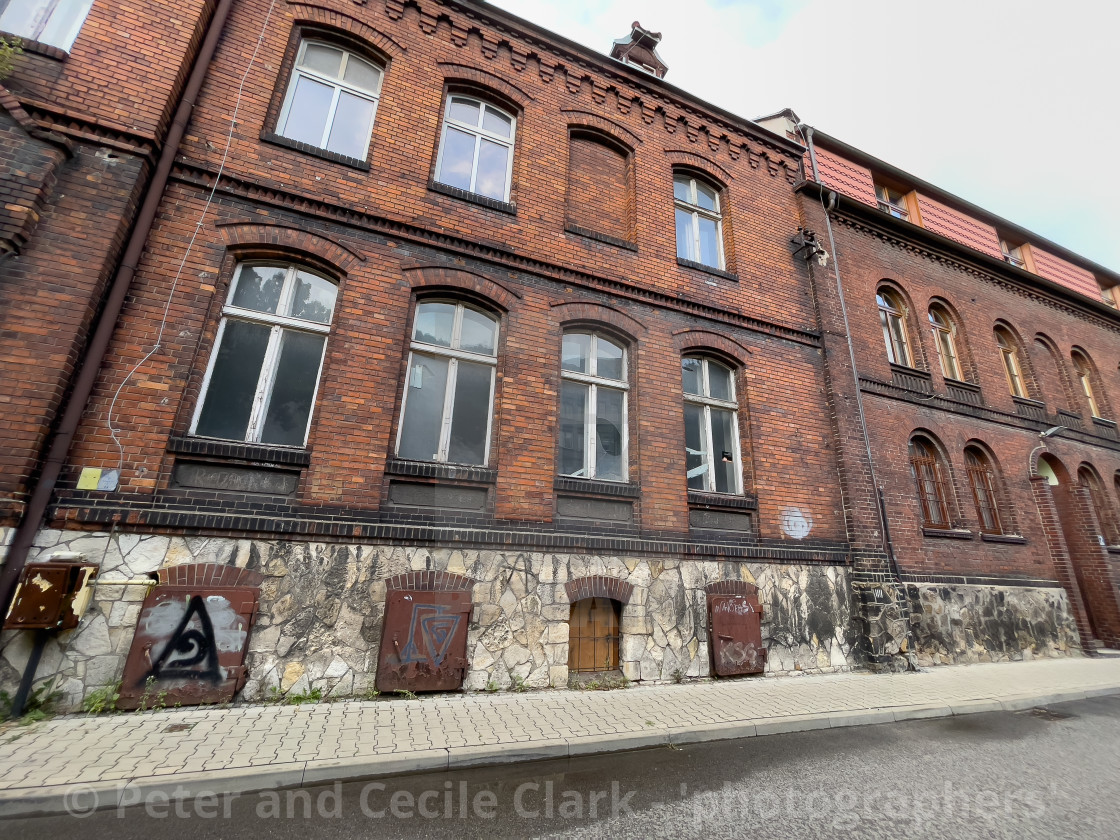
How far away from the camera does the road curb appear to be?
8.78 ft

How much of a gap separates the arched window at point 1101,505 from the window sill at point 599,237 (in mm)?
13244

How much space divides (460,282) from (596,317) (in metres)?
2.01

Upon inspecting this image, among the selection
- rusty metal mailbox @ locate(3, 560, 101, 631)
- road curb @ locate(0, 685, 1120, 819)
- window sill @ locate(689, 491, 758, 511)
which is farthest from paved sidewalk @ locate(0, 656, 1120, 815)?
window sill @ locate(689, 491, 758, 511)

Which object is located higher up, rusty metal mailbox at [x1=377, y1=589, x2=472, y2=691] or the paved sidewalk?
rusty metal mailbox at [x1=377, y1=589, x2=472, y2=691]

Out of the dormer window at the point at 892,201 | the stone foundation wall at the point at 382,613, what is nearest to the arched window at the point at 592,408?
the stone foundation wall at the point at 382,613

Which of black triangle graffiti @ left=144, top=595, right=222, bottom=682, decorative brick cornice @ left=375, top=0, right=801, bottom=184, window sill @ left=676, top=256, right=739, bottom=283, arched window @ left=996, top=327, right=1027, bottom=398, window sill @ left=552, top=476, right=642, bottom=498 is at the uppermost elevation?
decorative brick cornice @ left=375, top=0, right=801, bottom=184

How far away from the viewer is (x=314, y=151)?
238 inches

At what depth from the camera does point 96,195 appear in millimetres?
4785

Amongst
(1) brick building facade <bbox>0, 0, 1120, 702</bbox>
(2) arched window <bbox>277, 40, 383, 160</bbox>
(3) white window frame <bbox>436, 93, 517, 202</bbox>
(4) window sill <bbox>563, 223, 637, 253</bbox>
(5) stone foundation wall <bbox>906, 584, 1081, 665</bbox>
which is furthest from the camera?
(5) stone foundation wall <bbox>906, 584, 1081, 665</bbox>

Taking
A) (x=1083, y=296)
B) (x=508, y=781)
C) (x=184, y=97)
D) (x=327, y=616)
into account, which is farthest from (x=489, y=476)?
(x=1083, y=296)

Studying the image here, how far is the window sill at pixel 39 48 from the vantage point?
4.90 metres

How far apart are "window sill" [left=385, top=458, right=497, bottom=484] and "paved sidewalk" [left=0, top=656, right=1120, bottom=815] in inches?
89.4

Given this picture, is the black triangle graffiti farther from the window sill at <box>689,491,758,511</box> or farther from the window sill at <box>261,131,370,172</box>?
the window sill at <box>689,491,758,511</box>

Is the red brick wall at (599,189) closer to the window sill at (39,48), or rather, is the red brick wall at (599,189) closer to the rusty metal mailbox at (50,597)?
the window sill at (39,48)
